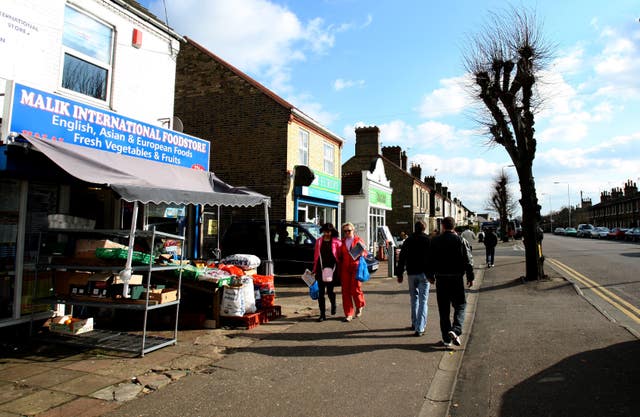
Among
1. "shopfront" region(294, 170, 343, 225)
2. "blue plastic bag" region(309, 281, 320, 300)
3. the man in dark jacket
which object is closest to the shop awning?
Result: "blue plastic bag" region(309, 281, 320, 300)

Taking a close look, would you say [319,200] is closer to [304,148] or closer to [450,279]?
[304,148]

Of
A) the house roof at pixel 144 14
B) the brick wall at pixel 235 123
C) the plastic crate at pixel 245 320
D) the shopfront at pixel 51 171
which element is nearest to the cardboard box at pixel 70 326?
the shopfront at pixel 51 171

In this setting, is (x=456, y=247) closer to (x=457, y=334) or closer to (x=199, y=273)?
(x=457, y=334)

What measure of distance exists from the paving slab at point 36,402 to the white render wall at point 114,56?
15.0 ft

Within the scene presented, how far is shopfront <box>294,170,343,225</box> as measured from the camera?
1619 centimetres

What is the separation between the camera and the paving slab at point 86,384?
4.23 meters

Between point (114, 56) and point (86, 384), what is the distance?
658 centimetres

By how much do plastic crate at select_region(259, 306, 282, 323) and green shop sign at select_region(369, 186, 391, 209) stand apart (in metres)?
15.6

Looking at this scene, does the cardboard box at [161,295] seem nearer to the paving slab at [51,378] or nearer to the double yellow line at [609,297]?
the paving slab at [51,378]

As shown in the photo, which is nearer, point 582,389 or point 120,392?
point 120,392

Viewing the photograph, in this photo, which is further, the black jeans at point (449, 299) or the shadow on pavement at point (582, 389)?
the black jeans at point (449, 299)

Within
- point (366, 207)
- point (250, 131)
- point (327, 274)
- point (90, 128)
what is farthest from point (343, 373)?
point (366, 207)

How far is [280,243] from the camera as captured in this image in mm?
12344

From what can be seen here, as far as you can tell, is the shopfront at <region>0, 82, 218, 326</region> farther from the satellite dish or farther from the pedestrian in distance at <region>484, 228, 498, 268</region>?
the pedestrian in distance at <region>484, 228, 498, 268</region>
